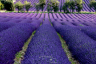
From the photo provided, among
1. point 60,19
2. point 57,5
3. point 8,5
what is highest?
point 8,5

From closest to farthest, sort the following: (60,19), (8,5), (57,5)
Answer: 1. (60,19)
2. (57,5)
3. (8,5)

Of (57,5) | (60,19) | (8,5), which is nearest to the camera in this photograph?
(60,19)

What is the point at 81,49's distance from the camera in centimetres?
417

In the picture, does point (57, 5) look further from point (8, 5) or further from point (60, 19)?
point (8, 5)

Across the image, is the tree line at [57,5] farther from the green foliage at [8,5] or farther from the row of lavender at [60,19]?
the row of lavender at [60,19]

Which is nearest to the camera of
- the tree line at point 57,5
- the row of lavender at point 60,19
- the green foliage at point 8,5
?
the row of lavender at point 60,19

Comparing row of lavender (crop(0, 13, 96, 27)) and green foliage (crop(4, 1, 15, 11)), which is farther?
green foliage (crop(4, 1, 15, 11))

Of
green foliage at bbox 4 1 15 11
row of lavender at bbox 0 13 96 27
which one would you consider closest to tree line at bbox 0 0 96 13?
green foliage at bbox 4 1 15 11

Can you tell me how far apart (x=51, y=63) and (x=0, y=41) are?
286 cm

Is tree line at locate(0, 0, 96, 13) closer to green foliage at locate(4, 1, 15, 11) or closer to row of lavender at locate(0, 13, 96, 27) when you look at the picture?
green foliage at locate(4, 1, 15, 11)

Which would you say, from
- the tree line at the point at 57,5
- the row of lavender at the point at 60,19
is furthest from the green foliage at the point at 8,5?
the row of lavender at the point at 60,19

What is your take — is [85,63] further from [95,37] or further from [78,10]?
[78,10]

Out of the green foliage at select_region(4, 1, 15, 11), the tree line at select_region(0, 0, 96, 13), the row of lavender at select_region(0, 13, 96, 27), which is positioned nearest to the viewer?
the row of lavender at select_region(0, 13, 96, 27)

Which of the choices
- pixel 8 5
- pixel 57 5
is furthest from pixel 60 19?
pixel 8 5
